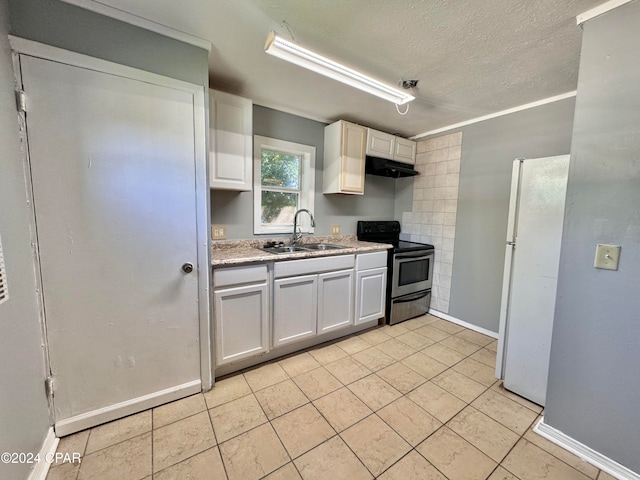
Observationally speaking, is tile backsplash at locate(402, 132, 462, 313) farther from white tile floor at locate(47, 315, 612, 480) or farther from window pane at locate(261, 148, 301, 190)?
window pane at locate(261, 148, 301, 190)

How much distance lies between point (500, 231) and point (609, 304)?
1474mm

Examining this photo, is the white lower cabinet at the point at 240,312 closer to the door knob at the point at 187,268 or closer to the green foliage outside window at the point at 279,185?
the door knob at the point at 187,268

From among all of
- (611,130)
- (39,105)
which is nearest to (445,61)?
(611,130)

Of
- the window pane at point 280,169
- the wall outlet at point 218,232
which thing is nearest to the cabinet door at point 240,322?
the wall outlet at point 218,232

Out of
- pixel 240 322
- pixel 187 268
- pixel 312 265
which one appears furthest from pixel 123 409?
pixel 312 265

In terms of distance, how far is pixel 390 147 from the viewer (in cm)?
312

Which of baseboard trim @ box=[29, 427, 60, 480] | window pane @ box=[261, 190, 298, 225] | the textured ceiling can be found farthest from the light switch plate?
baseboard trim @ box=[29, 427, 60, 480]

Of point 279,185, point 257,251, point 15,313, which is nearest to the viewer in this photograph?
point 15,313

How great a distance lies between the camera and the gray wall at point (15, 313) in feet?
3.36

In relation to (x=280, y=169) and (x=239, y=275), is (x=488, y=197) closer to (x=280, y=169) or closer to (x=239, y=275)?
Answer: (x=280, y=169)

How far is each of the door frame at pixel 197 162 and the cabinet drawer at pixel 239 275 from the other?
73mm

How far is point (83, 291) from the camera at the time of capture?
1.41 metres

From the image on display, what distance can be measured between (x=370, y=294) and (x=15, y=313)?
2.51 metres

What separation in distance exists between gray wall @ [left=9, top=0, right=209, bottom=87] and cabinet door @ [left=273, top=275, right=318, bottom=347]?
1.60 m
